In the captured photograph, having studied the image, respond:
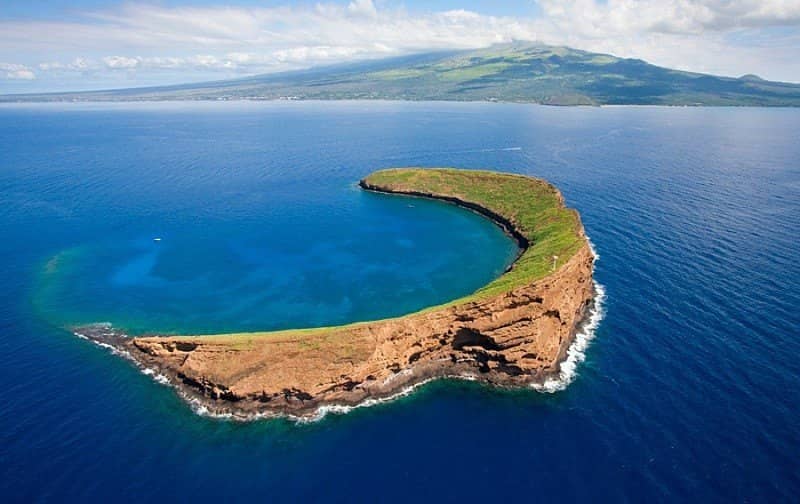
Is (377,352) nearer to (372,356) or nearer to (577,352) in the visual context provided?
(372,356)

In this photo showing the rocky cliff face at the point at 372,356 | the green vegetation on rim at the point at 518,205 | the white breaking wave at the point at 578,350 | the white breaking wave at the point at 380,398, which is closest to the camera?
the white breaking wave at the point at 380,398

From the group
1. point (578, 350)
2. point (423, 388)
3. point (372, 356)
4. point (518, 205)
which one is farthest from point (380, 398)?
point (518, 205)

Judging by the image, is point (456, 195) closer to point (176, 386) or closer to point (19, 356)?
point (176, 386)

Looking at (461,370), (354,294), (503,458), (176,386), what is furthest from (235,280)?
(503,458)

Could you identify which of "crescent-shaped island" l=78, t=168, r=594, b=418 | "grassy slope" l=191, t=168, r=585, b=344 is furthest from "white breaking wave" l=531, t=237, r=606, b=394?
"grassy slope" l=191, t=168, r=585, b=344

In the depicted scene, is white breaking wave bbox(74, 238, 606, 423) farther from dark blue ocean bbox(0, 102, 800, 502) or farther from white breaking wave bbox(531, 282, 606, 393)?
dark blue ocean bbox(0, 102, 800, 502)

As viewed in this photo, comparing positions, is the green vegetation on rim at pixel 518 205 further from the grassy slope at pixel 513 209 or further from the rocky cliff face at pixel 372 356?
the rocky cliff face at pixel 372 356

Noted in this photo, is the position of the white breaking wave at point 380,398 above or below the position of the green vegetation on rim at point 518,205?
below

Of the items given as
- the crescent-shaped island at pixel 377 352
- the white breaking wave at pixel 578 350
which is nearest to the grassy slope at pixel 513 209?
the crescent-shaped island at pixel 377 352
